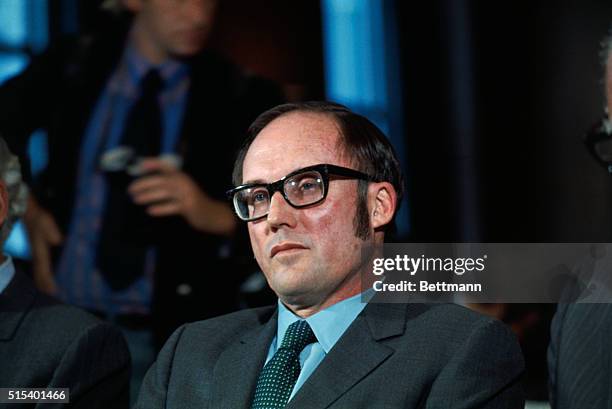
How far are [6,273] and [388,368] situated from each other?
4.28ft

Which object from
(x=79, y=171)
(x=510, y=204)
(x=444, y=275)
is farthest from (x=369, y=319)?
(x=79, y=171)

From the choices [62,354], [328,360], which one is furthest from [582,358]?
[62,354]

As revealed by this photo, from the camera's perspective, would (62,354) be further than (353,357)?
Yes

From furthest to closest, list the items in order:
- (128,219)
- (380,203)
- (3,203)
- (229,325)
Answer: (128,219) < (3,203) < (229,325) < (380,203)

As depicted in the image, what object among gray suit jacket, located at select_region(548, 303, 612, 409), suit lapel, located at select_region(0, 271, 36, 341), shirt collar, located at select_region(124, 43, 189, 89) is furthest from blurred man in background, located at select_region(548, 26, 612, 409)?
shirt collar, located at select_region(124, 43, 189, 89)

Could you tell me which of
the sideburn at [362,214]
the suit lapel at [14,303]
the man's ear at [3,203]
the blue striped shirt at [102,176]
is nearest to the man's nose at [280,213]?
the sideburn at [362,214]

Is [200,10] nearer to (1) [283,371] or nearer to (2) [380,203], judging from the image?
(2) [380,203]

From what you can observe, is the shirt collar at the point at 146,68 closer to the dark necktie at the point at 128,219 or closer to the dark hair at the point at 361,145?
the dark necktie at the point at 128,219

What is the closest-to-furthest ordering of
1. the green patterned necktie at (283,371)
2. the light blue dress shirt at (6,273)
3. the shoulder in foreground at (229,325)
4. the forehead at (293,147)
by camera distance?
the green patterned necktie at (283,371) → the forehead at (293,147) → the shoulder in foreground at (229,325) → the light blue dress shirt at (6,273)

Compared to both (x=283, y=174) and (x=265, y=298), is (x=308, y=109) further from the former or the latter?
(x=265, y=298)

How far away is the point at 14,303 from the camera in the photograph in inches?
101

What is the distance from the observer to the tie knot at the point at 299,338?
6.70 feet

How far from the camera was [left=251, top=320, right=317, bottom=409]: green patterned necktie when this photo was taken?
197cm

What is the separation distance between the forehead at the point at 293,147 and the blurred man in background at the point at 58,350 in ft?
2.36
